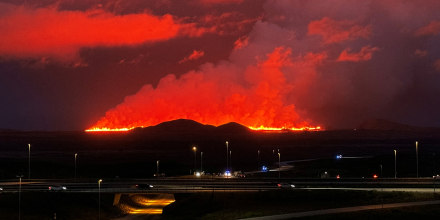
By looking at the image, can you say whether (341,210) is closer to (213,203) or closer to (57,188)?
(213,203)

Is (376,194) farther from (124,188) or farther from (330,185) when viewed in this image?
(124,188)

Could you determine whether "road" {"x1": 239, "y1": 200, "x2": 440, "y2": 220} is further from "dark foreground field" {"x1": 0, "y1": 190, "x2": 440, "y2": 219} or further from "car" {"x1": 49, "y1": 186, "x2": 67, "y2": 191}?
"car" {"x1": 49, "y1": 186, "x2": 67, "y2": 191}

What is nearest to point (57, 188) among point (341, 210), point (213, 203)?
point (213, 203)

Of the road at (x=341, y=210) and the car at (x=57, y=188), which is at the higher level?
the car at (x=57, y=188)

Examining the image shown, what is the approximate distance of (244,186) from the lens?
108 m

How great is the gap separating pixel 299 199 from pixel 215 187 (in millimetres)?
18488

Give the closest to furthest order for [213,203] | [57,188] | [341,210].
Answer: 1. [341,210]
2. [213,203]
3. [57,188]

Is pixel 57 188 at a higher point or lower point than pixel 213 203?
higher

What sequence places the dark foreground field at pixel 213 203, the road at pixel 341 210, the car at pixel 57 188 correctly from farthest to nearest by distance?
the car at pixel 57 188, the dark foreground field at pixel 213 203, the road at pixel 341 210

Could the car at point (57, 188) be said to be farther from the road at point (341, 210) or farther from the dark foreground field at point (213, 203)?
the road at point (341, 210)

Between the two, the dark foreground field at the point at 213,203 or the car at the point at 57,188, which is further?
the car at the point at 57,188

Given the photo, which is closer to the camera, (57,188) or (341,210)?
(341,210)

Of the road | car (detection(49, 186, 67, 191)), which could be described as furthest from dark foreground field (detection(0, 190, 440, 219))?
the road

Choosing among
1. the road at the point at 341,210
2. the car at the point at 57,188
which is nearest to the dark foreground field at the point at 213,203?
the car at the point at 57,188
